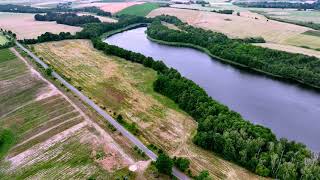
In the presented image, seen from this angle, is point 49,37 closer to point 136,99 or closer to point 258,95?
point 136,99

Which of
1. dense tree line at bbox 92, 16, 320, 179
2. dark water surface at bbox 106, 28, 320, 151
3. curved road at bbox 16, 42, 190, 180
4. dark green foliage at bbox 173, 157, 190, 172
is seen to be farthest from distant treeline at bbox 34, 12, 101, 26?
dark green foliage at bbox 173, 157, 190, 172

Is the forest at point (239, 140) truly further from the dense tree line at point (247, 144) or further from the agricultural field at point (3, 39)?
the agricultural field at point (3, 39)

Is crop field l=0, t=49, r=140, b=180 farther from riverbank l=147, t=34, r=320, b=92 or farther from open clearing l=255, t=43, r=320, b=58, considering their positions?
open clearing l=255, t=43, r=320, b=58

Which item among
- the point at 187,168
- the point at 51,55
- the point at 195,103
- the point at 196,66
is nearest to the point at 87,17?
the point at 51,55

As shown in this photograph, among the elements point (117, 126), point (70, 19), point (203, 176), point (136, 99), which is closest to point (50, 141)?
point (117, 126)

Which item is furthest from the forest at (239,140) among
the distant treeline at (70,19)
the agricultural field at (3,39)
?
the distant treeline at (70,19)
